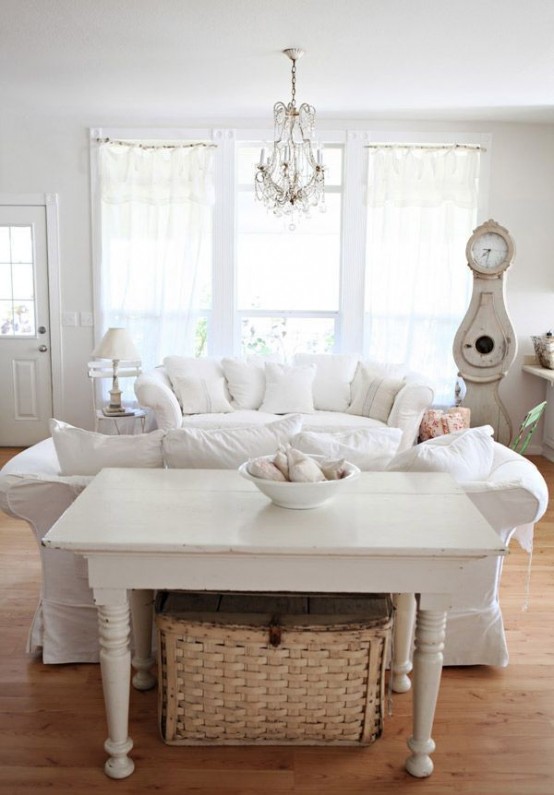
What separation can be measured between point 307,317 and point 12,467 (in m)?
3.75

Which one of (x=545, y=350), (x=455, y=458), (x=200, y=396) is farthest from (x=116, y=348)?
(x=545, y=350)

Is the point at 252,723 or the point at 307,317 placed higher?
the point at 307,317

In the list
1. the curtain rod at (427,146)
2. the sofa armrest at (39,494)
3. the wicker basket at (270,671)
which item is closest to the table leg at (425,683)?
the wicker basket at (270,671)

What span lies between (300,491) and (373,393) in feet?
10.4

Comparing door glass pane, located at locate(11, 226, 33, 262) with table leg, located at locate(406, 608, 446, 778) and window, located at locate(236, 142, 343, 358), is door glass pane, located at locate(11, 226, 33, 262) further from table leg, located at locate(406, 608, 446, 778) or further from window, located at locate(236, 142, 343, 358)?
table leg, located at locate(406, 608, 446, 778)

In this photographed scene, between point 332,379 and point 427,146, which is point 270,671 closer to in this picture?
point 332,379

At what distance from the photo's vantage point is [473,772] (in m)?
2.00

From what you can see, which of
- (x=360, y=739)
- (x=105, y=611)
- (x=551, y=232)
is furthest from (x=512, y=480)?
(x=551, y=232)

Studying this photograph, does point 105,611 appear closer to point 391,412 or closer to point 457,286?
point 391,412

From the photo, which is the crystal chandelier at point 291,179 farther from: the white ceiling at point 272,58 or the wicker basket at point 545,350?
the wicker basket at point 545,350

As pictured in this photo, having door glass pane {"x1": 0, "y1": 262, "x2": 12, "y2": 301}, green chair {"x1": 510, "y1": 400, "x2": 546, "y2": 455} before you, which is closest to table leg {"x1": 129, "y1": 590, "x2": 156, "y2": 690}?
green chair {"x1": 510, "y1": 400, "x2": 546, "y2": 455}

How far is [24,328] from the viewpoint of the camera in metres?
5.81

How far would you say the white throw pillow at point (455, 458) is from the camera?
239 centimetres

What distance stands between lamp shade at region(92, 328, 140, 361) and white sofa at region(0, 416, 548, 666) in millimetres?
2476
